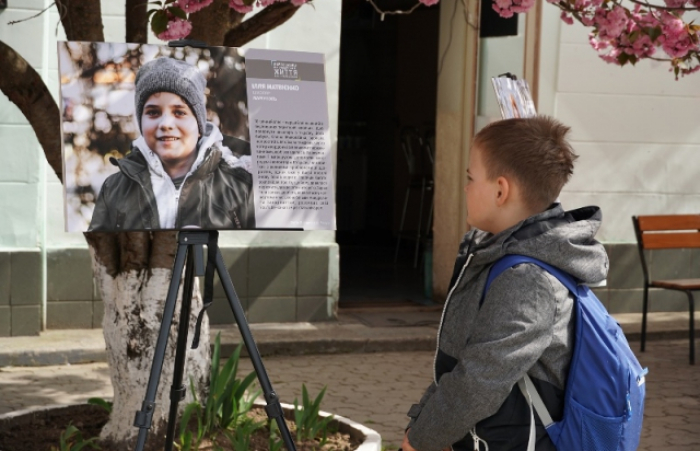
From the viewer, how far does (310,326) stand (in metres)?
8.43

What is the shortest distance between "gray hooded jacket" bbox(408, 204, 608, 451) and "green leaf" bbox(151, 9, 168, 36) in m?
1.74

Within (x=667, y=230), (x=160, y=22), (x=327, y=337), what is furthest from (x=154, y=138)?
(x=667, y=230)

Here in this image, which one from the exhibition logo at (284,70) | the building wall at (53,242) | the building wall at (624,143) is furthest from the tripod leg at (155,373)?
the building wall at (624,143)

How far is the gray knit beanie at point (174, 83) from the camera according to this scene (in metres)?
3.72

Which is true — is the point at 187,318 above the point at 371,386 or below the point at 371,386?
above

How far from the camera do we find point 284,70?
3.95 m

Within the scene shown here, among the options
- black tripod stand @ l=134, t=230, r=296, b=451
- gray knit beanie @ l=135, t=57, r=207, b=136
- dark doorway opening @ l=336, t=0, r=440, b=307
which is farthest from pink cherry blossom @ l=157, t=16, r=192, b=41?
dark doorway opening @ l=336, t=0, r=440, b=307

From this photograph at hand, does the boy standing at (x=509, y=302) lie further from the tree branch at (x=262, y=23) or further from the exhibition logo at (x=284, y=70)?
the tree branch at (x=262, y=23)

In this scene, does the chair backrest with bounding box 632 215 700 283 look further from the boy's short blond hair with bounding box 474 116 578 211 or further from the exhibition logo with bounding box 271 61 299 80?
the boy's short blond hair with bounding box 474 116 578 211

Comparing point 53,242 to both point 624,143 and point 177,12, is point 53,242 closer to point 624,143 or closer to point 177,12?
point 177,12

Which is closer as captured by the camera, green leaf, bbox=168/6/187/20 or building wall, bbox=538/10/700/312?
green leaf, bbox=168/6/187/20

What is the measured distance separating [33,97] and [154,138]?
887 mm

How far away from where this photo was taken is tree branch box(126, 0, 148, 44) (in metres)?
4.46

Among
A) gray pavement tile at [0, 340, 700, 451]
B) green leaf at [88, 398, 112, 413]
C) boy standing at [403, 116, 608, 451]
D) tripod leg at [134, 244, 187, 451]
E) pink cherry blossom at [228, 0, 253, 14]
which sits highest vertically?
pink cherry blossom at [228, 0, 253, 14]
